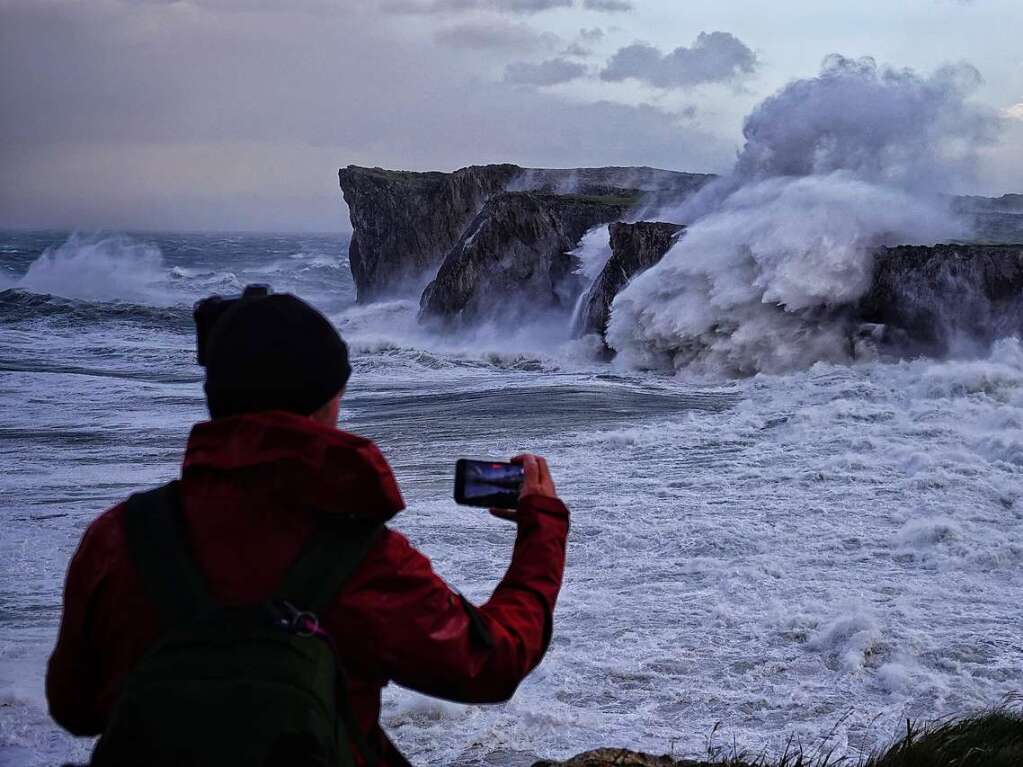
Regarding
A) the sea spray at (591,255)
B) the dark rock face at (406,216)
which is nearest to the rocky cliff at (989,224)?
the sea spray at (591,255)

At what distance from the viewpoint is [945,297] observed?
17328 mm

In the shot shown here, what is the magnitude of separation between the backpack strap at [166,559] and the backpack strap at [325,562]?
0.13 meters

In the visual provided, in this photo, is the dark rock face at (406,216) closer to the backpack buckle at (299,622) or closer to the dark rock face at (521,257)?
the dark rock face at (521,257)

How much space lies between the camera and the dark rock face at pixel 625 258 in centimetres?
2155

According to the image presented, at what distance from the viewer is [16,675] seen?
16.9ft

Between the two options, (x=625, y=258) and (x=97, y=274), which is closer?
(x=625, y=258)

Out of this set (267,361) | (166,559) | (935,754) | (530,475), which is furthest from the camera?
(935,754)

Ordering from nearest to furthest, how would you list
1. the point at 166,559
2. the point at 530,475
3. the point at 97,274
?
the point at 166,559, the point at 530,475, the point at 97,274

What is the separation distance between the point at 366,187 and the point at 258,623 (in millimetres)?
37216

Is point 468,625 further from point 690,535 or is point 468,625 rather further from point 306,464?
point 690,535

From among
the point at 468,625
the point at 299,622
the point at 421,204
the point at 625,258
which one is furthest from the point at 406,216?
the point at 299,622

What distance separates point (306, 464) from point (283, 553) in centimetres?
15

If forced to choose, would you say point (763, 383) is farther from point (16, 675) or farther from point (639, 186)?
point (639, 186)

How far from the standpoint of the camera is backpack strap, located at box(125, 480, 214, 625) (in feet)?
5.16
